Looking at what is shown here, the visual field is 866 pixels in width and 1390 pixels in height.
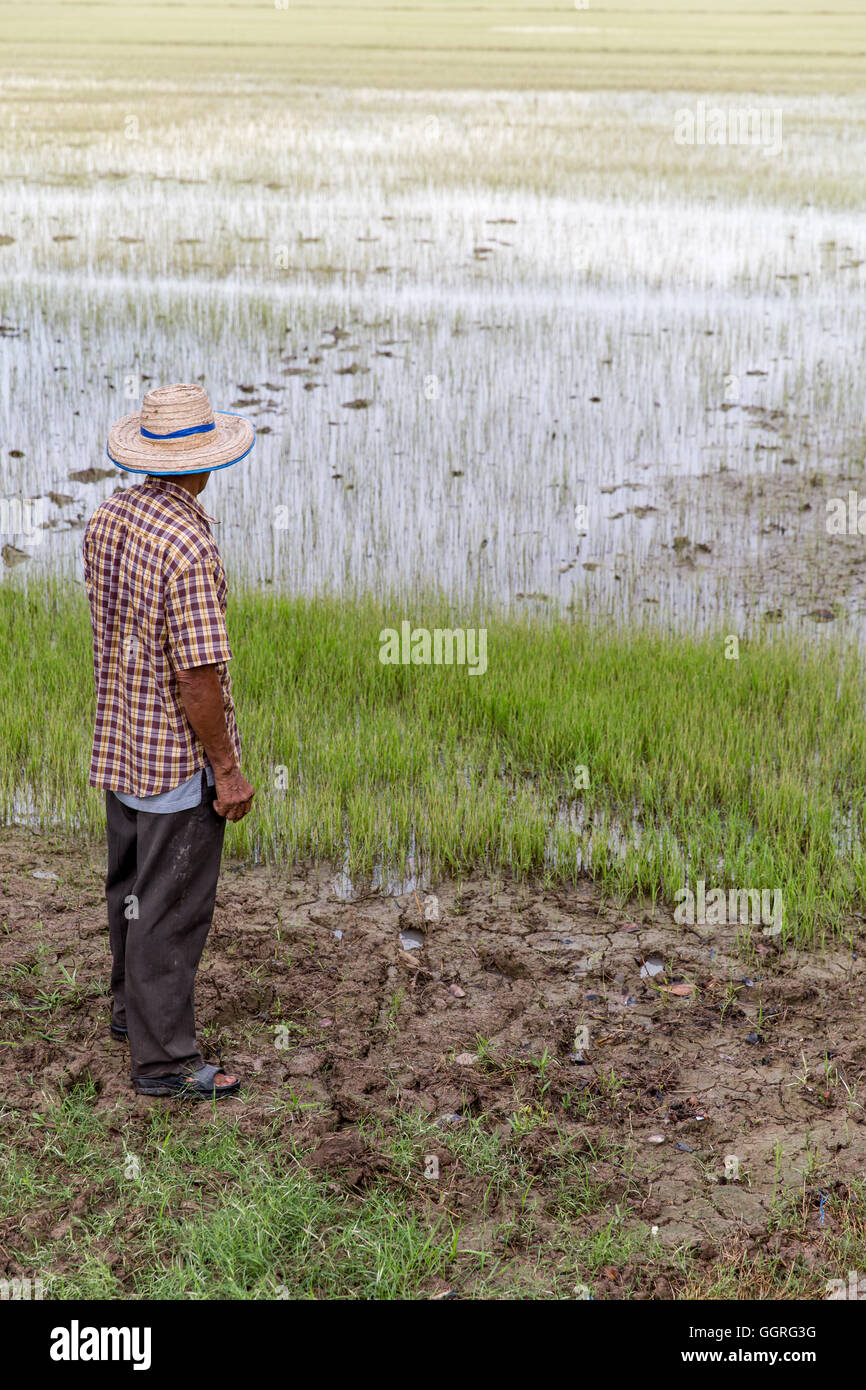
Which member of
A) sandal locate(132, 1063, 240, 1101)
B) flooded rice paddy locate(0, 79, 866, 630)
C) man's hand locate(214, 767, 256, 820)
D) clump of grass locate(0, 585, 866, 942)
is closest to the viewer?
man's hand locate(214, 767, 256, 820)

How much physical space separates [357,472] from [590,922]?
605cm

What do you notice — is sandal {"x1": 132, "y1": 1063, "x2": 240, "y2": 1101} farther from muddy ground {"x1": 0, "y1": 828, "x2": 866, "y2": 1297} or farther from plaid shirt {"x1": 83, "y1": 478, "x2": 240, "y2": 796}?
plaid shirt {"x1": 83, "y1": 478, "x2": 240, "y2": 796}

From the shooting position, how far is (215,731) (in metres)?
3.34

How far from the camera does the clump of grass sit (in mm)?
5168

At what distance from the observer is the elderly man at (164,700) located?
326 cm

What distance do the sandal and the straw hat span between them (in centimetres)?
170

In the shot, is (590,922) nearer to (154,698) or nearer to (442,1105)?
(442,1105)

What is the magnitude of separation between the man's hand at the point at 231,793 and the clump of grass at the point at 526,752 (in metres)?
1.78

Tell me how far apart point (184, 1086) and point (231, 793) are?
902 mm

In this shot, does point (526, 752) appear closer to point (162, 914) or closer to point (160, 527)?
point (162, 914)

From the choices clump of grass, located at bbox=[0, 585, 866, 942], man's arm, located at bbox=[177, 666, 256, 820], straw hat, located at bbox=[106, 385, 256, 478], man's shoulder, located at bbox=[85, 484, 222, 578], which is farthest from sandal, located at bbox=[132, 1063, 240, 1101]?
straw hat, located at bbox=[106, 385, 256, 478]

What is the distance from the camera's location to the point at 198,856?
347cm

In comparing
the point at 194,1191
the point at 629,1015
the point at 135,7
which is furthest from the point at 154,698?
the point at 135,7

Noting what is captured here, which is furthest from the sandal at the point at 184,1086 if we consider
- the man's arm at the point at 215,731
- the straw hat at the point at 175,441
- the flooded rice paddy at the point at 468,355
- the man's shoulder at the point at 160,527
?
the flooded rice paddy at the point at 468,355
